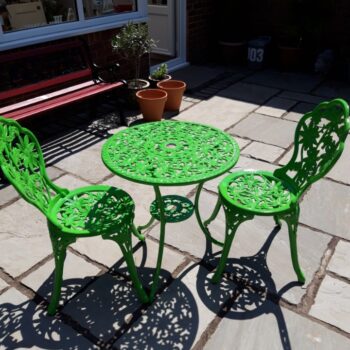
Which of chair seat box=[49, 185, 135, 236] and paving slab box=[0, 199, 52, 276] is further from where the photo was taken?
paving slab box=[0, 199, 52, 276]

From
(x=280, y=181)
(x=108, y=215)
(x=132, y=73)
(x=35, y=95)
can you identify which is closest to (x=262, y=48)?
(x=132, y=73)

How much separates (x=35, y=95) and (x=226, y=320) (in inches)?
135

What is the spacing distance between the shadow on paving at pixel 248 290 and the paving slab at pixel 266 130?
1.92 metres

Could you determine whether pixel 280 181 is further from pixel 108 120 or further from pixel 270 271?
pixel 108 120

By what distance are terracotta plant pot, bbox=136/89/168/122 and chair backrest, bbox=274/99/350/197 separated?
2386 millimetres

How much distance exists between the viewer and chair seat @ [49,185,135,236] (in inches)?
84.4

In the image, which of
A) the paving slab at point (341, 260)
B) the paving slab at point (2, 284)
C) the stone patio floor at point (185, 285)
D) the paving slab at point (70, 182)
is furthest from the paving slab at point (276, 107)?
the paving slab at point (2, 284)

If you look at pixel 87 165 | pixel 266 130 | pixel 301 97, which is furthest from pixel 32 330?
pixel 301 97

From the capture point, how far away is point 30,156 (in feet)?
7.51

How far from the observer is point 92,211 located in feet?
7.48

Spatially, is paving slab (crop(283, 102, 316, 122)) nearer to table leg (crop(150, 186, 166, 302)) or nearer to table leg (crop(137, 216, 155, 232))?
table leg (crop(137, 216, 155, 232))

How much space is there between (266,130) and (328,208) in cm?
163

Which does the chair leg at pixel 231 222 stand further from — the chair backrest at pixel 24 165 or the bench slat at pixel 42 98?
the bench slat at pixel 42 98

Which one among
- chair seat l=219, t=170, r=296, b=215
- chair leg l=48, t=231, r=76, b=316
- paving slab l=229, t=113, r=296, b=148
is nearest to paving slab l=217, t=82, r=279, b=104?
paving slab l=229, t=113, r=296, b=148
